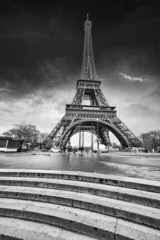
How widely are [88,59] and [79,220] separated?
54704mm

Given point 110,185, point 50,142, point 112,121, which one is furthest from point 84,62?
point 110,185

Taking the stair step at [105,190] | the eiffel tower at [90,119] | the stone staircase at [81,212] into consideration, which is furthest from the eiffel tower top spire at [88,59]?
the stone staircase at [81,212]

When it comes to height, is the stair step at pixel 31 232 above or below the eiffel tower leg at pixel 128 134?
below

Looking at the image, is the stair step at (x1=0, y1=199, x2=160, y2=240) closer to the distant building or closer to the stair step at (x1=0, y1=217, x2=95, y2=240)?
the stair step at (x1=0, y1=217, x2=95, y2=240)

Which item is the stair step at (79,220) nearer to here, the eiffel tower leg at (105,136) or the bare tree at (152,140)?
the eiffel tower leg at (105,136)

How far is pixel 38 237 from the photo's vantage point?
2156 millimetres

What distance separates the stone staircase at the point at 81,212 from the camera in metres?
2.24

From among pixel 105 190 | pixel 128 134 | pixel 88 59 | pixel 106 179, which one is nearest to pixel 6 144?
pixel 106 179

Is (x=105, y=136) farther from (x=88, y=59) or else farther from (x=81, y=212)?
(x=81, y=212)

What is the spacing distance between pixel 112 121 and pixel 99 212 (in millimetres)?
35327

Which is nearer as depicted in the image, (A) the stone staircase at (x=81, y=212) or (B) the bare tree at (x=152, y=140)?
(A) the stone staircase at (x=81, y=212)

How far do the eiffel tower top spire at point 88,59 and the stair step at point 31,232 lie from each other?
152 ft

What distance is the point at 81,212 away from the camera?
9.24 ft

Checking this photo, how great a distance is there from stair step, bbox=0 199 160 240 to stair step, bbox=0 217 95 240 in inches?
3.8
